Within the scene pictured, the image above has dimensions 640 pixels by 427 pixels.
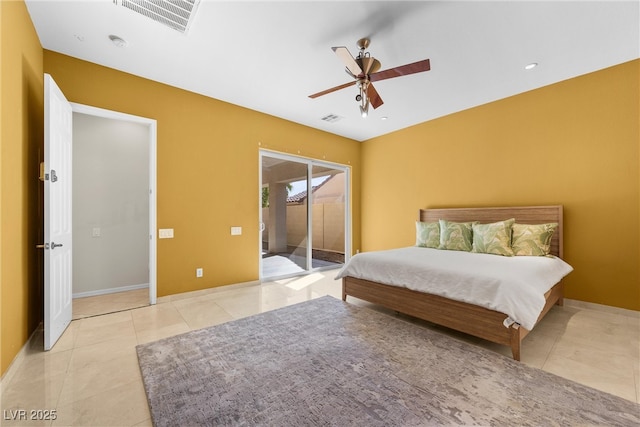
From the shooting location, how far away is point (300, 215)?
5145mm

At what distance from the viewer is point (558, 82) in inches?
133

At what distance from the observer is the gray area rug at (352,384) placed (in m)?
1.51

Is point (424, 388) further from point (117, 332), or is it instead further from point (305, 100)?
point (305, 100)

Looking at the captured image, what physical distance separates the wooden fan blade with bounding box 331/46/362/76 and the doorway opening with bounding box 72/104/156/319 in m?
2.90

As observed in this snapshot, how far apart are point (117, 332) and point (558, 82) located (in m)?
5.85

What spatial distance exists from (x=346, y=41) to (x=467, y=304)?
8.93 feet

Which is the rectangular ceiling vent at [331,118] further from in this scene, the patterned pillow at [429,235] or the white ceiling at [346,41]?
the patterned pillow at [429,235]

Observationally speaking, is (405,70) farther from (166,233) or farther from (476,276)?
(166,233)

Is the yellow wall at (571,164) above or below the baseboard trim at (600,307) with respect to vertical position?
above

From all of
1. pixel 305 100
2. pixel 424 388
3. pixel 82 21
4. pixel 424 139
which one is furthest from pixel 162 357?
pixel 424 139

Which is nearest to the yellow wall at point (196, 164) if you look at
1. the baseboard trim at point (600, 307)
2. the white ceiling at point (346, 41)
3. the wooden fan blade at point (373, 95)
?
the white ceiling at point (346, 41)

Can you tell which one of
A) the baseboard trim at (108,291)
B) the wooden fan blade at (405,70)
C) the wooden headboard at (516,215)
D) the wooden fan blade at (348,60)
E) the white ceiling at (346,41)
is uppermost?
the white ceiling at (346,41)

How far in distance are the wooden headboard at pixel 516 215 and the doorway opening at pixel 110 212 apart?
4529 mm

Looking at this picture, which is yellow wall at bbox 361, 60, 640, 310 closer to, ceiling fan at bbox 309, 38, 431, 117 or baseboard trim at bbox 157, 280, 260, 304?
ceiling fan at bbox 309, 38, 431, 117
